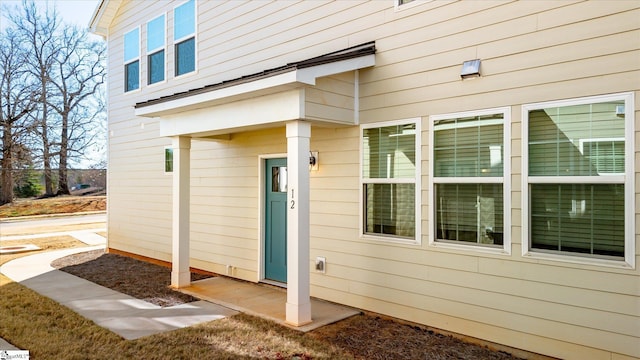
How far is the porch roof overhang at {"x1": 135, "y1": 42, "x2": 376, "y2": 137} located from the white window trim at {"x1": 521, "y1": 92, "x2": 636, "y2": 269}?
2.09 metres

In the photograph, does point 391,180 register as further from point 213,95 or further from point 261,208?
point 261,208

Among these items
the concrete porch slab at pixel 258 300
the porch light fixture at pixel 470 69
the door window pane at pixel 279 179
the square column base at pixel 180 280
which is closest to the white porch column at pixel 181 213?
the square column base at pixel 180 280

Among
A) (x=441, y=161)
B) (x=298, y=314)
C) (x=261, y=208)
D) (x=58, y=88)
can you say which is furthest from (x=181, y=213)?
(x=58, y=88)

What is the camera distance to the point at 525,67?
4121 mm

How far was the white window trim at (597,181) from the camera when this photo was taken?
11.6 ft

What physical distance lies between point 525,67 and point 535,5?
584 mm

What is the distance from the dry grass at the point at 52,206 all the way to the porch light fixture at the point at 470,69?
22969 millimetres

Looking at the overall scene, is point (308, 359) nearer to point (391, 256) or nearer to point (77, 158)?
point (391, 256)

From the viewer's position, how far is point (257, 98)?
206 inches

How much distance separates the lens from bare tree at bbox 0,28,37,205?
72.3 ft

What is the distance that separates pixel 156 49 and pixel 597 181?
8.82 m

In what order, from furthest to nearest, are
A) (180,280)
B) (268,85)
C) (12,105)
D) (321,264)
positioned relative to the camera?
(12,105) < (180,280) < (321,264) < (268,85)

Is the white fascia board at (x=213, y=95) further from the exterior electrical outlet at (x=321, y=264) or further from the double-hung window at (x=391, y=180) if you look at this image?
the exterior electrical outlet at (x=321, y=264)

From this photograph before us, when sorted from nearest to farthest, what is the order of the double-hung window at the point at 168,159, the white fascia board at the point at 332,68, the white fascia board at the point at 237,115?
the white fascia board at the point at 332,68 < the white fascia board at the point at 237,115 < the double-hung window at the point at 168,159
